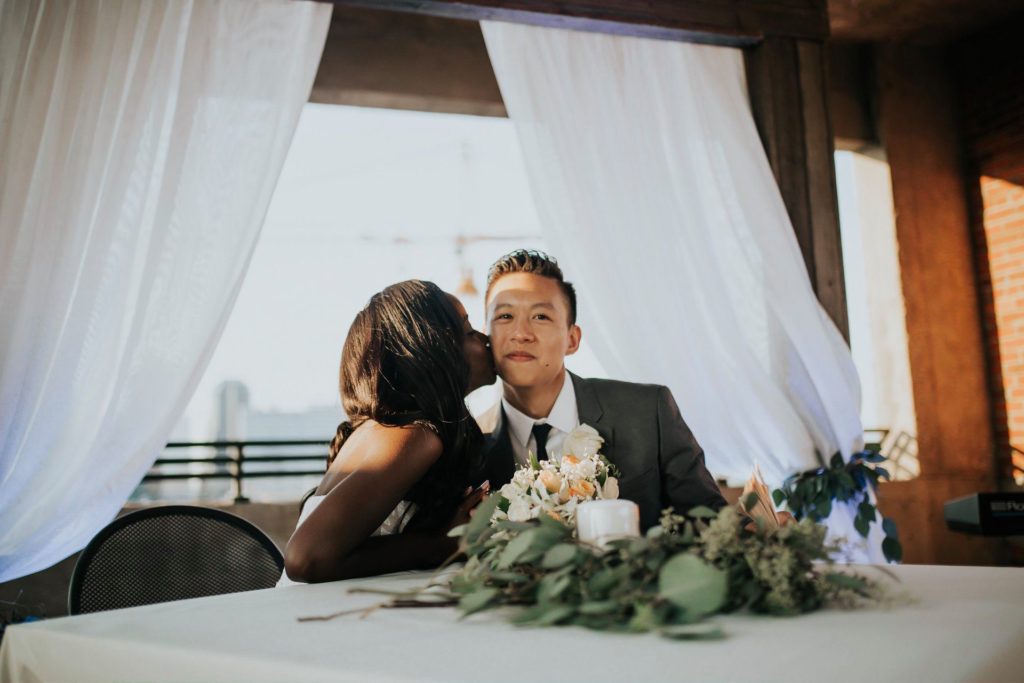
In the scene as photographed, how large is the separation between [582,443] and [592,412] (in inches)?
32.2

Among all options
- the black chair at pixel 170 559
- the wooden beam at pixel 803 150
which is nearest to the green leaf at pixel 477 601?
the black chair at pixel 170 559

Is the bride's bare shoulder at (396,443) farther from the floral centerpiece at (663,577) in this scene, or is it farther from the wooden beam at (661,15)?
the wooden beam at (661,15)

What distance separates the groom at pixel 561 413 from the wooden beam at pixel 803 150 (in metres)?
1.79

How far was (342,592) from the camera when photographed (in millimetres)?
1348

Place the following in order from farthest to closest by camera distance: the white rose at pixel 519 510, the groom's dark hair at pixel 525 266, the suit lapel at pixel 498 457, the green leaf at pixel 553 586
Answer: the groom's dark hair at pixel 525 266, the suit lapel at pixel 498 457, the white rose at pixel 519 510, the green leaf at pixel 553 586

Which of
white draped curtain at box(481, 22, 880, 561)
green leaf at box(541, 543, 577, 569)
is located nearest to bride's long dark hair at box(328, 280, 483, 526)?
green leaf at box(541, 543, 577, 569)

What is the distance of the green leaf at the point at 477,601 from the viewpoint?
953 mm

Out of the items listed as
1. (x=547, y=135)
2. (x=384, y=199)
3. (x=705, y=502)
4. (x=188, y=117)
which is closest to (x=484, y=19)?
(x=547, y=135)

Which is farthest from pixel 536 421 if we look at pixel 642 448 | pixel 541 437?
pixel 642 448

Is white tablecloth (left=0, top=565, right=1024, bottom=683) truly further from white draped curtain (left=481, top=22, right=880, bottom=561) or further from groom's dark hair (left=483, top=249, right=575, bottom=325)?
white draped curtain (left=481, top=22, right=880, bottom=561)

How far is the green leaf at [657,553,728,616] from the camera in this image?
0.85 metres

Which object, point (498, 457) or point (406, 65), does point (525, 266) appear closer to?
point (498, 457)

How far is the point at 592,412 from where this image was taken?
2432 mm

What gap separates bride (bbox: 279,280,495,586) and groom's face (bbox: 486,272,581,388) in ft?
0.93
